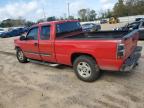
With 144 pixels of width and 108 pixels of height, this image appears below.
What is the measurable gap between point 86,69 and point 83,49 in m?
0.64

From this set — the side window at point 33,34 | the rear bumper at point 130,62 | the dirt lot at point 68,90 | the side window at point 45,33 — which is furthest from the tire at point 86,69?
the side window at point 33,34

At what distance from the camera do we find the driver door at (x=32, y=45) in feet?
24.3

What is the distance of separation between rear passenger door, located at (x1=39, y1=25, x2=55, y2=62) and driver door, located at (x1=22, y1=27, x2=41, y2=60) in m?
0.35

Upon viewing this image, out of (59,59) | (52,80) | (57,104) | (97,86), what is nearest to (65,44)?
(59,59)

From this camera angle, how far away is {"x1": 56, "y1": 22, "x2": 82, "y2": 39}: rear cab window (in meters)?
6.58

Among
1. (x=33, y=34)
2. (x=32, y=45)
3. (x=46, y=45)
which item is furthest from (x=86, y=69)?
(x=33, y=34)

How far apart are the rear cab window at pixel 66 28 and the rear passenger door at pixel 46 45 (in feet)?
0.99

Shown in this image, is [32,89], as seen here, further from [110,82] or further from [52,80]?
[110,82]

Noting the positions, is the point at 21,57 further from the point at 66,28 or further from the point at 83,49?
the point at 83,49

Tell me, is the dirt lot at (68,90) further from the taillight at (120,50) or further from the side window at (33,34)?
the side window at (33,34)

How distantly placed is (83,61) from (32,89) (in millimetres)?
1694

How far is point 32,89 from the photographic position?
221 inches

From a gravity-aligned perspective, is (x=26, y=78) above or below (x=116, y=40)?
below

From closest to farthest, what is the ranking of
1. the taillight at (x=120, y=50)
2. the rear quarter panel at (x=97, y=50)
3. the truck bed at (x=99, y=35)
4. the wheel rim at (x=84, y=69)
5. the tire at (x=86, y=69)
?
the taillight at (x=120, y=50), the rear quarter panel at (x=97, y=50), the tire at (x=86, y=69), the wheel rim at (x=84, y=69), the truck bed at (x=99, y=35)
